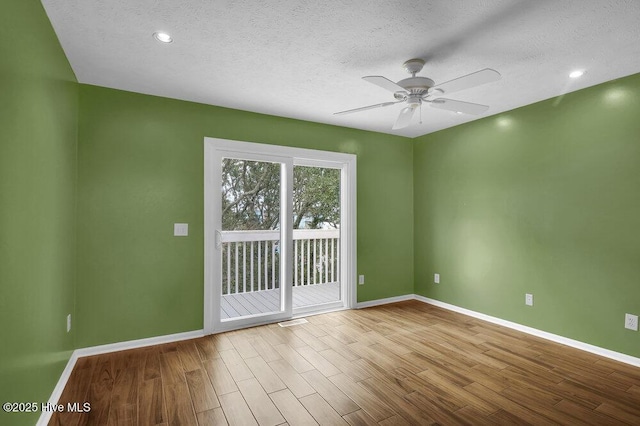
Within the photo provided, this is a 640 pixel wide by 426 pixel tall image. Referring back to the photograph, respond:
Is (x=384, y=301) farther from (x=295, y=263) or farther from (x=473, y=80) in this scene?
(x=473, y=80)

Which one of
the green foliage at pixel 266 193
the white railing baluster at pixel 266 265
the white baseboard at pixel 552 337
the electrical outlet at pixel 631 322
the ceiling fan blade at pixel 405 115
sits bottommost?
the white baseboard at pixel 552 337

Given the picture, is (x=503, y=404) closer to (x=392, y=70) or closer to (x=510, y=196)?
(x=510, y=196)

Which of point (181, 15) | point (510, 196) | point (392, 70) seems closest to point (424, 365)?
point (510, 196)

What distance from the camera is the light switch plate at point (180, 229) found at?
3279mm

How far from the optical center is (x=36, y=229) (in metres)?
1.81

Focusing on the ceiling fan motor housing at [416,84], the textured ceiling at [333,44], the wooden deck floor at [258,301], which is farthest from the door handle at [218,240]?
the ceiling fan motor housing at [416,84]

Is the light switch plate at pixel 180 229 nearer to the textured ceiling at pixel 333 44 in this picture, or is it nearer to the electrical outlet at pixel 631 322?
the textured ceiling at pixel 333 44

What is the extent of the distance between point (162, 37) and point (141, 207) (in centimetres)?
163

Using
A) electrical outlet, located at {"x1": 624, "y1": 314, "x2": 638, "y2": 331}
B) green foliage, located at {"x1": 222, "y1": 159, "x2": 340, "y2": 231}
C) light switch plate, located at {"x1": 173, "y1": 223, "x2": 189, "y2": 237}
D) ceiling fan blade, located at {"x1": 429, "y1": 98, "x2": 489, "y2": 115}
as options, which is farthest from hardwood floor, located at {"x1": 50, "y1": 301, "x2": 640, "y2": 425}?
ceiling fan blade, located at {"x1": 429, "y1": 98, "x2": 489, "y2": 115}

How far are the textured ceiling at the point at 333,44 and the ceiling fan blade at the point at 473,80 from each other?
0.98 ft

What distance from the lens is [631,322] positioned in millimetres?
2742

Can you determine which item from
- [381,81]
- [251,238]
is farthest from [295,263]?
[381,81]

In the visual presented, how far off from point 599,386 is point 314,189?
3366mm

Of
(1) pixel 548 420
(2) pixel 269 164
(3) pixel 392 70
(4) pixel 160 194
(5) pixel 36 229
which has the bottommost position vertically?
(1) pixel 548 420
